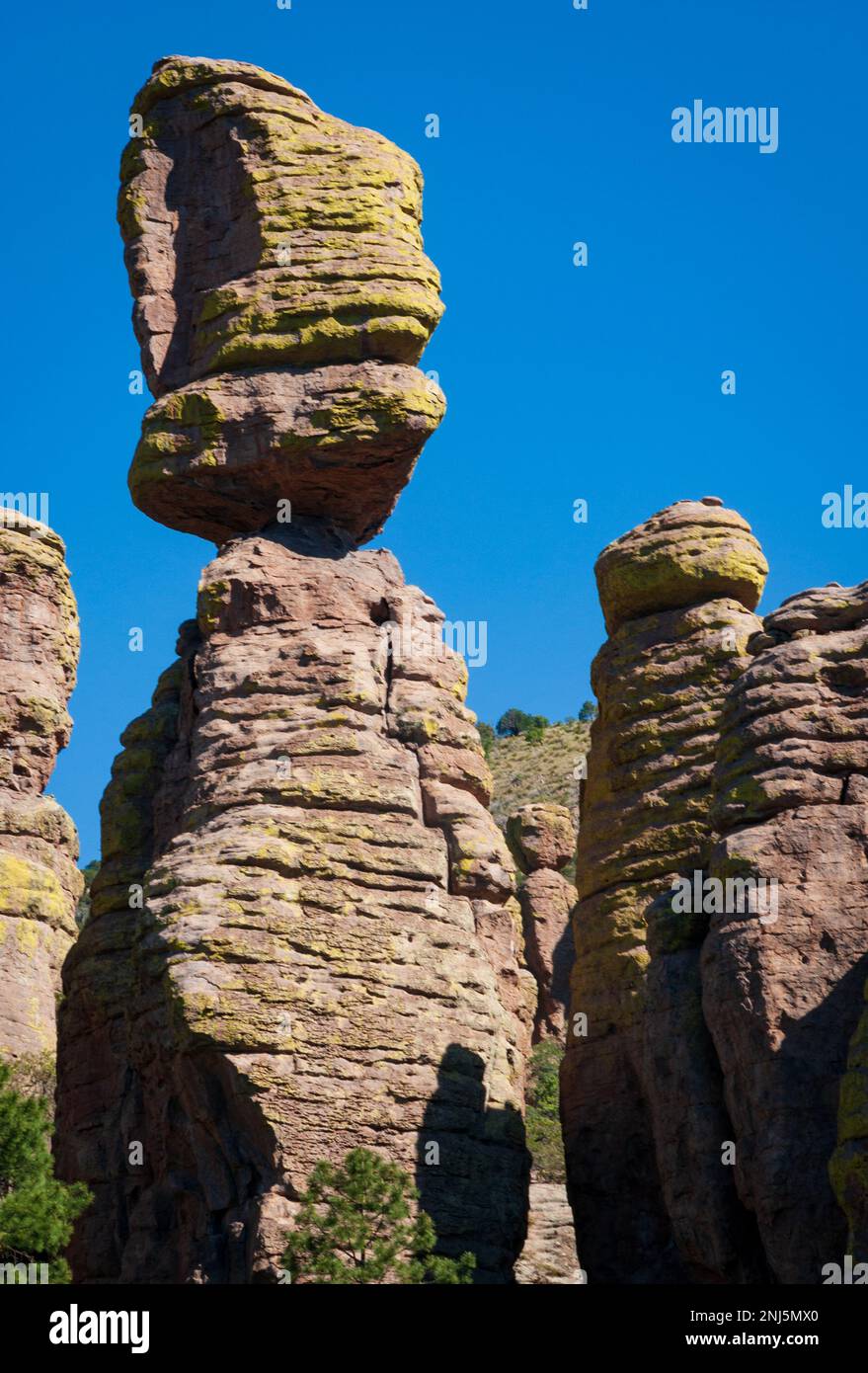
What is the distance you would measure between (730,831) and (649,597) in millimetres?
11637

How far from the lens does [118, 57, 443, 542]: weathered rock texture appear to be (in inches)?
1796

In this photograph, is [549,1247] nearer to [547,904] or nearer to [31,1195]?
[31,1195]

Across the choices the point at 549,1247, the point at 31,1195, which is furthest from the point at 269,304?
the point at 31,1195

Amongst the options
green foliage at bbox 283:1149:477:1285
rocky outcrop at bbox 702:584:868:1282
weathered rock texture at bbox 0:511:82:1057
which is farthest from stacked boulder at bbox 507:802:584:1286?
green foliage at bbox 283:1149:477:1285

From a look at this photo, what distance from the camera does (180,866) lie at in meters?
39.6

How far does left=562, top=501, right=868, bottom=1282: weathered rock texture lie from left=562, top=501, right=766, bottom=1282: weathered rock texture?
0.05 meters

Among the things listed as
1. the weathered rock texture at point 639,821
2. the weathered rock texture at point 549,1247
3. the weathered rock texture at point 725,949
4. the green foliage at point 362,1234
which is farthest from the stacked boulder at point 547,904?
the green foliage at point 362,1234

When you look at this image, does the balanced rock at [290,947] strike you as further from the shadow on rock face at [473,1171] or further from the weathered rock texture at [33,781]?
the weathered rock texture at [33,781]

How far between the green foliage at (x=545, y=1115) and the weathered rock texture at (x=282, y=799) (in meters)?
8.66

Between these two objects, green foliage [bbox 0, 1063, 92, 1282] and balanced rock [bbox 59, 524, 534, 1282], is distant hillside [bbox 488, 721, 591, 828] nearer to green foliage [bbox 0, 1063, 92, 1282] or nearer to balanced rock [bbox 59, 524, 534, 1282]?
balanced rock [bbox 59, 524, 534, 1282]

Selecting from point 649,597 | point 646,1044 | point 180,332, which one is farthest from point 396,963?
point 180,332

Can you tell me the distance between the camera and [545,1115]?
189 feet

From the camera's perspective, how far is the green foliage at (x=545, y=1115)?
52312 mm

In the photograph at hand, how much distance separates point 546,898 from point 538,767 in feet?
87.7
